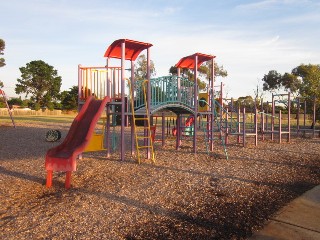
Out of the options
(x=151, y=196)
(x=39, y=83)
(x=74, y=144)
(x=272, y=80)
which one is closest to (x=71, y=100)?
(x=39, y=83)

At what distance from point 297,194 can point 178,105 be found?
17.7ft

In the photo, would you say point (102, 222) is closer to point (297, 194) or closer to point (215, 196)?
point (215, 196)

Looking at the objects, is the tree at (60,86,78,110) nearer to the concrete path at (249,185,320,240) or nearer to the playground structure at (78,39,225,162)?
the playground structure at (78,39,225,162)

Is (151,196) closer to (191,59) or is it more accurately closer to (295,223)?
(295,223)

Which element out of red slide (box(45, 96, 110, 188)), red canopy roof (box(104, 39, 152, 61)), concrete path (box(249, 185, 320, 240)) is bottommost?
concrete path (box(249, 185, 320, 240))

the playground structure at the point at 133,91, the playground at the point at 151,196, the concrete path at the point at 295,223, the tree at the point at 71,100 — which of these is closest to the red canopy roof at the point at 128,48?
the playground structure at the point at 133,91

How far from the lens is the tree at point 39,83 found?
84.6 m

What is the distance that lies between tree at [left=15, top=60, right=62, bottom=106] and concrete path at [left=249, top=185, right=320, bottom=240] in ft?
271

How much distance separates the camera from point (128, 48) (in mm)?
10930

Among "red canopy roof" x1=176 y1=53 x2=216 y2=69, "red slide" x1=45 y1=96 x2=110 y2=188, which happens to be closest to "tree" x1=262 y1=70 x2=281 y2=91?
"red canopy roof" x1=176 y1=53 x2=216 y2=69

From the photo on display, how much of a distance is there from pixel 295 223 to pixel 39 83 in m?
87.6

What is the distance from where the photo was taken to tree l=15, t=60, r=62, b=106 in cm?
8462

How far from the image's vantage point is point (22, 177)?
8.05 m

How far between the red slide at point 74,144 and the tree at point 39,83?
255 feet
